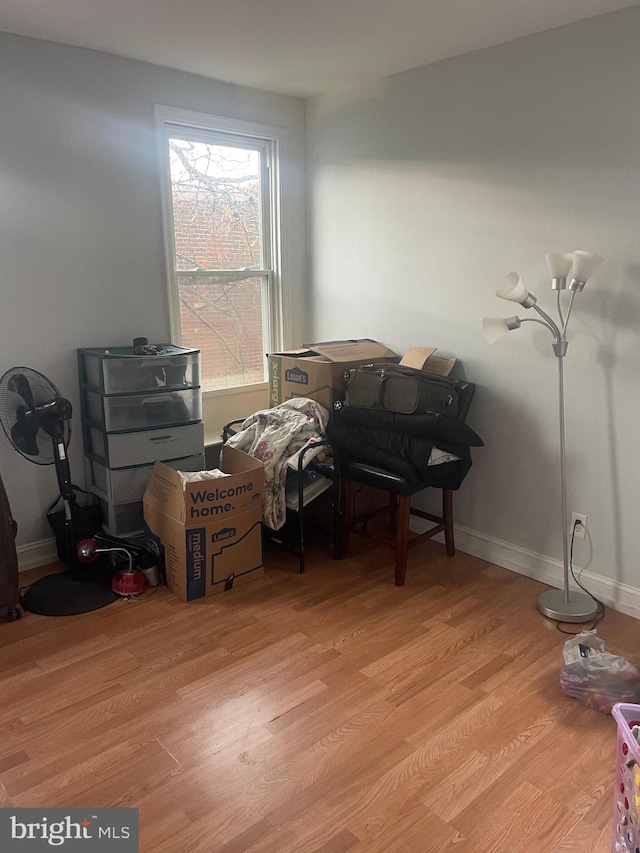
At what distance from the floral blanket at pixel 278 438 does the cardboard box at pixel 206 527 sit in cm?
9

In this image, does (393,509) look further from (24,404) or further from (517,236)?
(24,404)

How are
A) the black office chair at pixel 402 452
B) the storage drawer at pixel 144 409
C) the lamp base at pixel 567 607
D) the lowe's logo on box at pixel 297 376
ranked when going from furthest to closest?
the lowe's logo on box at pixel 297 376 < the storage drawer at pixel 144 409 < the black office chair at pixel 402 452 < the lamp base at pixel 567 607

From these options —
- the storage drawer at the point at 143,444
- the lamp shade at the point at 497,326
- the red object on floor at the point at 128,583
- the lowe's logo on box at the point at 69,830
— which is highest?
the lamp shade at the point at 497,326

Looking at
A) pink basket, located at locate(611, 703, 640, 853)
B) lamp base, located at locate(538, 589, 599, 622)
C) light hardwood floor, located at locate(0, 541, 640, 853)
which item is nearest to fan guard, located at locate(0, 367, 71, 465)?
light hardwood floor, located at locate(0, 541, 640, 853)

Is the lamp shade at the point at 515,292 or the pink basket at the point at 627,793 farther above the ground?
the lamp shade at the point at 515,292

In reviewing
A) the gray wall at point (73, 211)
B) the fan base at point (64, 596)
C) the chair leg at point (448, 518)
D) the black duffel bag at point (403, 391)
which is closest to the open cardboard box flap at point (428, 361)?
the black duffel bag at point (403, 391)

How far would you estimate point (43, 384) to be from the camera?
2.81m

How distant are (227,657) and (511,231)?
2.22 meters

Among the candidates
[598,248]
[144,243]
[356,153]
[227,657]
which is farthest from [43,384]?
[598,248]

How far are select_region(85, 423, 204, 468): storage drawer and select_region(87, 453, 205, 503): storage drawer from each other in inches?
1.2

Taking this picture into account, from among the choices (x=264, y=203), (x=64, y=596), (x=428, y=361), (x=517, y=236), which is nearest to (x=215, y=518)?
(x=64, y=596)

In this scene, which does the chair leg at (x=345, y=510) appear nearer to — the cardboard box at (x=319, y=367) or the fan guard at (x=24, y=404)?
the cardboard box at (x=319, y=367)

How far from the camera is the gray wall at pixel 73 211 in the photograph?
282 cm

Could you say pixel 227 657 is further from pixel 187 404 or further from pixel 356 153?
pixel 356 153
